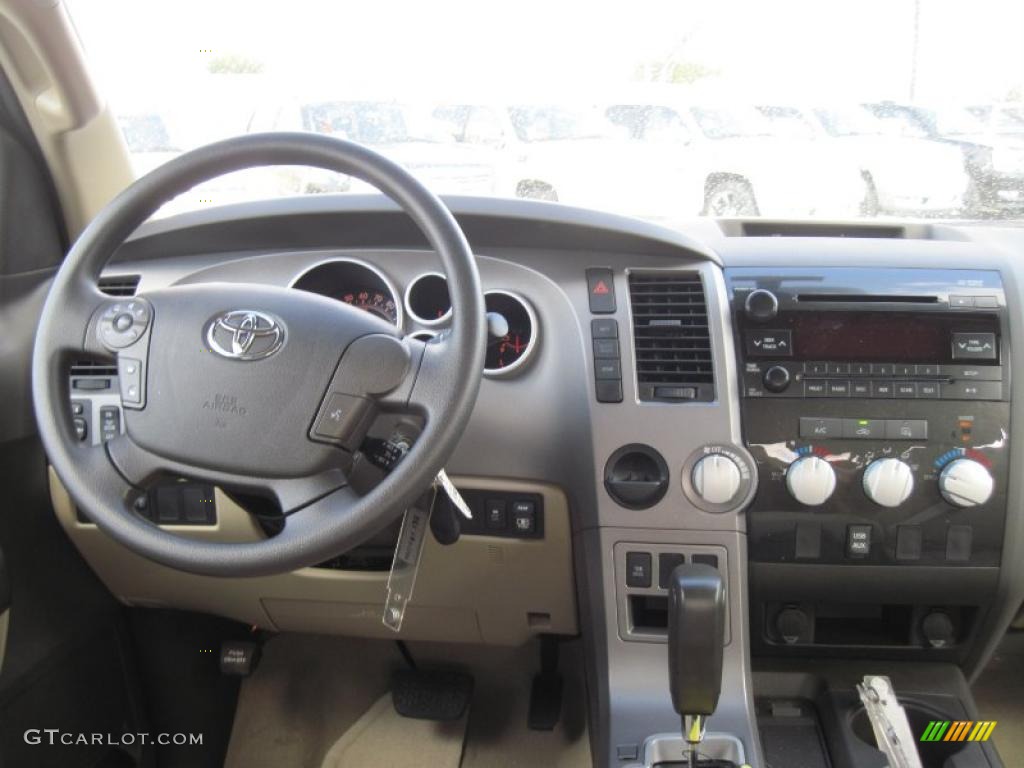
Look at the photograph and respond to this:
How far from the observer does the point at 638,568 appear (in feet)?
4.53

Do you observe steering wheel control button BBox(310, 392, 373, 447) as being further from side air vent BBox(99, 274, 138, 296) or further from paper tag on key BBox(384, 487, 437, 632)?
side air vent BBox(99, 274, 138, 296)

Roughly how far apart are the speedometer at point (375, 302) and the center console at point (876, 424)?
580 millimetres

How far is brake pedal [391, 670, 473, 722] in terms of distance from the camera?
6.43 ft

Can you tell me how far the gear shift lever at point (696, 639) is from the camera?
3.74ft

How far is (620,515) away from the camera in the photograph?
1373 mm

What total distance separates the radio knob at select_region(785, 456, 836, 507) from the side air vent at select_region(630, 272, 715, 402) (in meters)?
0.18

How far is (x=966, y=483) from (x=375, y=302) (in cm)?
102

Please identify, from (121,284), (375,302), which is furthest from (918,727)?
(121,284)

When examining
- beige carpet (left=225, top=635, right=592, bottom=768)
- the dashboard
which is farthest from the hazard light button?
beige carpet (left=225, top=635, right=592, bottom=768)

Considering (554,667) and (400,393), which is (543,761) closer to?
(554,667)

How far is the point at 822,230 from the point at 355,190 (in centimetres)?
89

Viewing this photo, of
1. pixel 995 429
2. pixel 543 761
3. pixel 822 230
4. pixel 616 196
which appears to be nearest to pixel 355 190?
pixel 616 196

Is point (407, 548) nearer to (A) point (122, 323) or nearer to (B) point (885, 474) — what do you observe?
(A) point (122, 323)

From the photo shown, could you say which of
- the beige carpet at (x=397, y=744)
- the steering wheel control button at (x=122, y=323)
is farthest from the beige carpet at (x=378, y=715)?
the steering wheel control button at (x=122, y=323)
